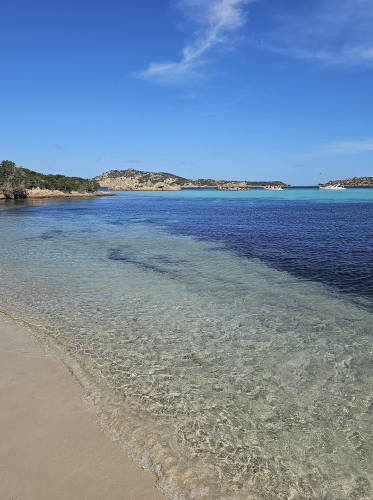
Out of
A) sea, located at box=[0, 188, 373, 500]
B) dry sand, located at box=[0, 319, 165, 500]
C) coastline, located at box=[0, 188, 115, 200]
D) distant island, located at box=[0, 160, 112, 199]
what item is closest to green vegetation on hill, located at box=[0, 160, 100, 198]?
distant island, located at box=[0, 160, 112, 199]

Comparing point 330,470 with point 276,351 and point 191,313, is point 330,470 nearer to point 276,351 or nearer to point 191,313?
point 276,351

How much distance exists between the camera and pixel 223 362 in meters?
9.31

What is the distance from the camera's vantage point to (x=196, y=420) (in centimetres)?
690

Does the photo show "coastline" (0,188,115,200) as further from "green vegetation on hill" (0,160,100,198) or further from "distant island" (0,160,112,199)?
"green vegetation on hill" (0,160,100,198)

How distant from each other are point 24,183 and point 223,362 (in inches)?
4640

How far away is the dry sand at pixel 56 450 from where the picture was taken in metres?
4.98

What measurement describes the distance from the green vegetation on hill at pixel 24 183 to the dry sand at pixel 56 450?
106569 mm

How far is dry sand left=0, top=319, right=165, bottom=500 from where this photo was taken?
4.98m

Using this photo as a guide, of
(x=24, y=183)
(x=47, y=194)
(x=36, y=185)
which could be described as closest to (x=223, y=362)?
(x=24, y=183)

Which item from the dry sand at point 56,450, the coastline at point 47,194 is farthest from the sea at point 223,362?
the coastline at point 47,194

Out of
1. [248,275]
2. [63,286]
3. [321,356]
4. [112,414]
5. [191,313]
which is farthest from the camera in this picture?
[248,275]

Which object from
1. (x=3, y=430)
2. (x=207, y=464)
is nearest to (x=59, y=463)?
(x=3, y=430)

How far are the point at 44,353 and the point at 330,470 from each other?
723 cm

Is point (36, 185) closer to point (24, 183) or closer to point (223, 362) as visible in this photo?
point (24, 183)
